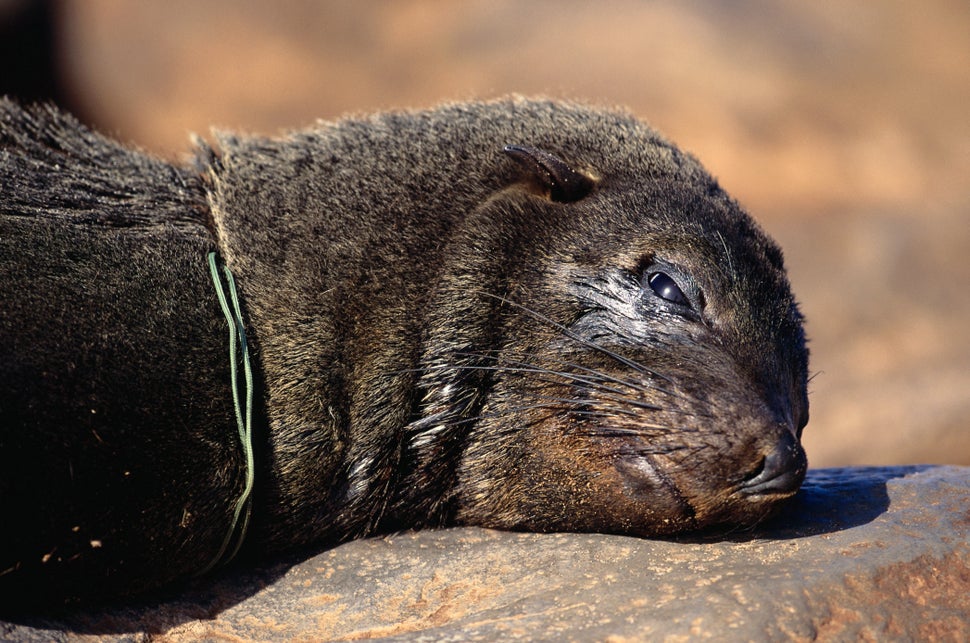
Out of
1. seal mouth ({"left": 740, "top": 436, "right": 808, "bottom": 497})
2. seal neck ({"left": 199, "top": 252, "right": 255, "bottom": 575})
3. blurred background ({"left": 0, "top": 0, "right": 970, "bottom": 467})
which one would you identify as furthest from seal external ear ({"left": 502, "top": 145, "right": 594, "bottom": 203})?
blurred background ({"left": 0, "top": 0, "right": 970, "bottom": 467})

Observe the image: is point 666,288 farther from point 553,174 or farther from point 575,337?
point 553,174

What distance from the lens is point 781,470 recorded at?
3875 mm

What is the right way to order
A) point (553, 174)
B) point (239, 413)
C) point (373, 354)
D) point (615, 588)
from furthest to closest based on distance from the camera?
point (553, 174) → point (373, 354) → point (239, 413) → point (615, 588)

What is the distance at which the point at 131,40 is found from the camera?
49.1ft

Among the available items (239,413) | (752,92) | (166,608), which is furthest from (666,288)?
(752,92)

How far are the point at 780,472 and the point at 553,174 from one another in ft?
5.26

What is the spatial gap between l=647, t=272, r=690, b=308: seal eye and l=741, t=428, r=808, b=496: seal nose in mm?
684

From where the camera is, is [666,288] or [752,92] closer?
[666,288]

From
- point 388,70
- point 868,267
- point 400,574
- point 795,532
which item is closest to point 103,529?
point 400,574

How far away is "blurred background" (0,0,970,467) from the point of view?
10.7m

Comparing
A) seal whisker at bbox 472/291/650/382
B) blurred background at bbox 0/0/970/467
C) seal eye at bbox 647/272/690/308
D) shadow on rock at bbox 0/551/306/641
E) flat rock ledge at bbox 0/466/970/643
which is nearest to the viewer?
flat rock ledge at bbox 0/466/970/643

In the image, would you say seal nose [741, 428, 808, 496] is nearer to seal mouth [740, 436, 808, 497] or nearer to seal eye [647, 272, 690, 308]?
seal mouth [740, 436, 808, 497]

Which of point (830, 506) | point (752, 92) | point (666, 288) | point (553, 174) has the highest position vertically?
point (752, 92)

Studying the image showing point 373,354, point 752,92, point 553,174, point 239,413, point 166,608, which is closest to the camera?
point 166,608
